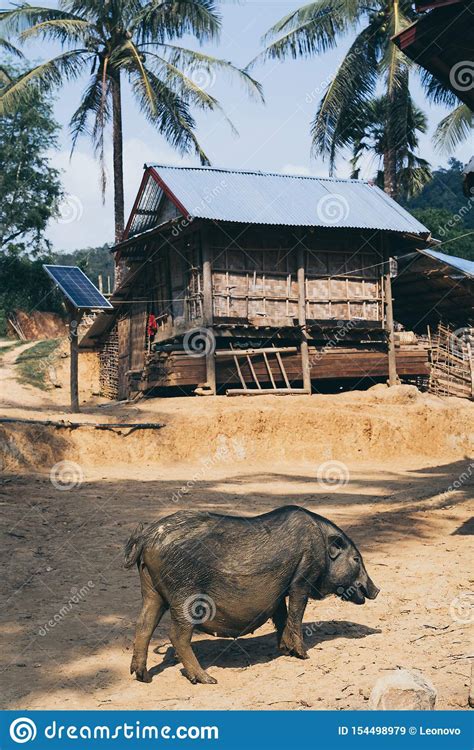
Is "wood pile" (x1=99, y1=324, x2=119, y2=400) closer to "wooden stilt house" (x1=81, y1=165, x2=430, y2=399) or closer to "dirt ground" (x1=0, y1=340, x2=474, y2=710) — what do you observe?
"wooden stilt house" (x1=81, y1=165, x2=430, y2=399)

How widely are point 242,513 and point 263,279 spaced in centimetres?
1104

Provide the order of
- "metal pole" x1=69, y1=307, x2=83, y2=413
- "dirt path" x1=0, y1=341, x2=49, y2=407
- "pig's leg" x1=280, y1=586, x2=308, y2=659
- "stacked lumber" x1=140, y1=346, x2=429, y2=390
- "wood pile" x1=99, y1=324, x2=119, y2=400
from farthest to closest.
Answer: "wood pile" x1=99, y1=324, x2=119, y2=400
"dirt path" x1=0, y1=341, x2=49, y2=407
"stacked lumber" x1=140, y1=346, x2=429, y2=390
"metal pole" x1=69, y1=307, x2=83, y2=413
"pig's leg" x1=280, y1=586, x2=308, y2=659

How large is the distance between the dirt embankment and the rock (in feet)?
41.2

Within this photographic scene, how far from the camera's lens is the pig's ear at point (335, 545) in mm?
7105

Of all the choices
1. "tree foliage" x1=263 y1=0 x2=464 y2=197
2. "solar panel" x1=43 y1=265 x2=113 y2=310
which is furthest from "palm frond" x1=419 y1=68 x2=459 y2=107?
"solar panel" x1=43 y1=265 x2=113 y2=310

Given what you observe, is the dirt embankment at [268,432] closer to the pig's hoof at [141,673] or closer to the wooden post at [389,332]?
the wooden post at [389,332]

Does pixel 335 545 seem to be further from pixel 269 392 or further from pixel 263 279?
pixel 263 279

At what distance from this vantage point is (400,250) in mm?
26000

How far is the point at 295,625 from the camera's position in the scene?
6.97 metres

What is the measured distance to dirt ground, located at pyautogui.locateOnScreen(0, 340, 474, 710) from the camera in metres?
6.59

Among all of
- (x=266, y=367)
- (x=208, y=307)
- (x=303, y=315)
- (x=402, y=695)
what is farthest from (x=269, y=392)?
(x=402, y=695)

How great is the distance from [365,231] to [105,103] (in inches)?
405

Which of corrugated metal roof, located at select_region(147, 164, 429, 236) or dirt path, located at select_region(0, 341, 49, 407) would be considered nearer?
corrugated metal roof, located at select_region(147, 164, 429, 236)

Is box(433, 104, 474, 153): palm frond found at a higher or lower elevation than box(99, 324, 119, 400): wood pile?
higher
